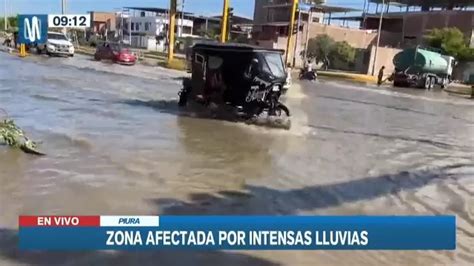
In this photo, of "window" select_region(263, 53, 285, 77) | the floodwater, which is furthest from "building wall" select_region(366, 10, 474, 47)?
the floodwater

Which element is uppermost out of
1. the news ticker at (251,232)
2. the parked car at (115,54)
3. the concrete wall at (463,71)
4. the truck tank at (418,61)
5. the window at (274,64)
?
the window at (274,64)

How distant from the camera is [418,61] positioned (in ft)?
144

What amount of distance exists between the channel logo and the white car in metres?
32.1

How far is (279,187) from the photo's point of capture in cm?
823

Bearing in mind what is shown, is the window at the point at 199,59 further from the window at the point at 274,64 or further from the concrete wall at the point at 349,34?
the concrete wall at the point at 349,34

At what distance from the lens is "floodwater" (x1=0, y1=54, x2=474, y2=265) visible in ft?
18.4

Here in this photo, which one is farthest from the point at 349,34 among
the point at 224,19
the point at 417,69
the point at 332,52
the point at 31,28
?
the point at 31,28

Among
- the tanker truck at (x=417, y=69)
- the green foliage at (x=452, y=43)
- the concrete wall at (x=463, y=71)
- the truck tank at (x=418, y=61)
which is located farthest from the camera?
the green foliage at (x=452, y=43)

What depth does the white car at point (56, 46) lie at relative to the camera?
4012 centimetres

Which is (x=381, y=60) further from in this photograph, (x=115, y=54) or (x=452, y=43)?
(x=115, y=54)

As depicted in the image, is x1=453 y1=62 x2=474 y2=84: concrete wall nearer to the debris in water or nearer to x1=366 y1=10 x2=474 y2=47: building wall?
x1=366 y1=10 x2=474 y2=47: building wall

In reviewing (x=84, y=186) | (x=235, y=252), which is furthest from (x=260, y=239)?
(x=84, y=186)

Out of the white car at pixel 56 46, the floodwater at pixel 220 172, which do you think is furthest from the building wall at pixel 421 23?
the floodwater at pixel 220 172

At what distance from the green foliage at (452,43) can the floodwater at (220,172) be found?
49628 millimetres
